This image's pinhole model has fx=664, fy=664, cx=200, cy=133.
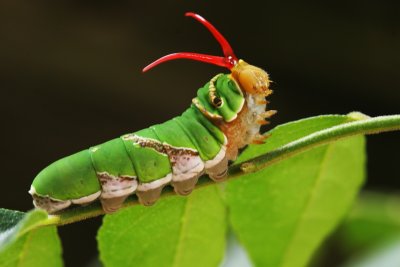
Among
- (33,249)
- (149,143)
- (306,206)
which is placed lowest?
(306,206)

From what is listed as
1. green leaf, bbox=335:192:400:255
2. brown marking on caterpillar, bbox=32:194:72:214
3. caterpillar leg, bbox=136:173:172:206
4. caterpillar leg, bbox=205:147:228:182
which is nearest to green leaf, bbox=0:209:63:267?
brown marking on caterpillar, bbox=32:194:72:214

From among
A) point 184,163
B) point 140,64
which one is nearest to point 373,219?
point 184,163

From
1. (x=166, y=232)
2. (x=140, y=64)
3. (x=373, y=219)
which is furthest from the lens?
(x=140, y=64)

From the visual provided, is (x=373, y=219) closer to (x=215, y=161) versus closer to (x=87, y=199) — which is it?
(x=215, y=161)

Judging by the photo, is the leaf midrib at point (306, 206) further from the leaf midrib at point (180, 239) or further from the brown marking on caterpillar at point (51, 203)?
the brown marking on caterpillar at point (51, 203)

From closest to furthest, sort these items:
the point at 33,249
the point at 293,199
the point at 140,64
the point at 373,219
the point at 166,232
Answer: the point at 33,249 → the point at 166,232 → the point at 293,199 → the point at 373,219 → the point at 140,64

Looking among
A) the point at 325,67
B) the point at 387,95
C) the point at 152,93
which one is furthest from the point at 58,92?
the point at 387,95

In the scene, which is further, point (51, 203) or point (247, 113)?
point (247, 113)

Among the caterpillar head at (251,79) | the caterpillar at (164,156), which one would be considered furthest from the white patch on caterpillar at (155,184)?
the caterpillar head at (251,79)
